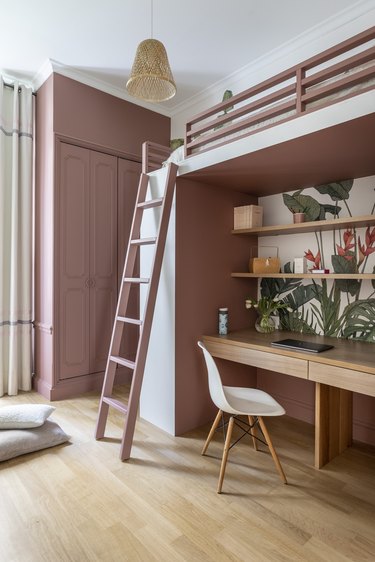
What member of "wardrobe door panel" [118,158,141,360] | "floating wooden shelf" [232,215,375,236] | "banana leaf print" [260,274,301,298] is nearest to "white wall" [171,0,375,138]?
"wardrobe door panel" [118,158,141,360]

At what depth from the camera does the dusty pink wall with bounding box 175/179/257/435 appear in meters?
2.69

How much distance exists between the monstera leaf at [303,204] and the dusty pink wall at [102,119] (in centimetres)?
187

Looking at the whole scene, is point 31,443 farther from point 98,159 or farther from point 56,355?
point 98,159

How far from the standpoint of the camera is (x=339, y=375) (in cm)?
203

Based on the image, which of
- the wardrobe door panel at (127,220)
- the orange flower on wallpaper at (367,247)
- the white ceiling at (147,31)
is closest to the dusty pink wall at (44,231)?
the white ceiling at (147,31)

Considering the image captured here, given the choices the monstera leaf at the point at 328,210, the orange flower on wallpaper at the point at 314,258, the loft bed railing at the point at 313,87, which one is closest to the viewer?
the loft bed railing at the point at 313,87

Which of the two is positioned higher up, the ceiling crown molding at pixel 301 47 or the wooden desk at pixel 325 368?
the ceiling crown molding at pixel 301 47

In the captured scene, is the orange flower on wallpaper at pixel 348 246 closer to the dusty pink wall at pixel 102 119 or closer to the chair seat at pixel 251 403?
the chair seat at pixel 251 403

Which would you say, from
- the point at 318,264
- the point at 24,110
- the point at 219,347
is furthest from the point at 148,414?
the point at 24,110

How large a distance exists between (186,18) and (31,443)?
3404 millimetres

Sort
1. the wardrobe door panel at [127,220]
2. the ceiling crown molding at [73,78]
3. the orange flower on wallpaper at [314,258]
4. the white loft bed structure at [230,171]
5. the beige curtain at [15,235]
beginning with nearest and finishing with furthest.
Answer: the white loft bed structure at [230,171], the orange flower on wallpaper at [314,258], the ceiling crown molding at [73,78], the beige curtain at [15,235], the wardrobe door panel at [127,220]

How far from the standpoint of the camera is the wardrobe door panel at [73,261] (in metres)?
3.41

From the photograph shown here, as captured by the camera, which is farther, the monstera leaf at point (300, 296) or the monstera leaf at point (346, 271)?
the monstera leaf at point (300, 296)

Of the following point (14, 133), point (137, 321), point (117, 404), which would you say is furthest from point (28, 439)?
point (14, 133)
